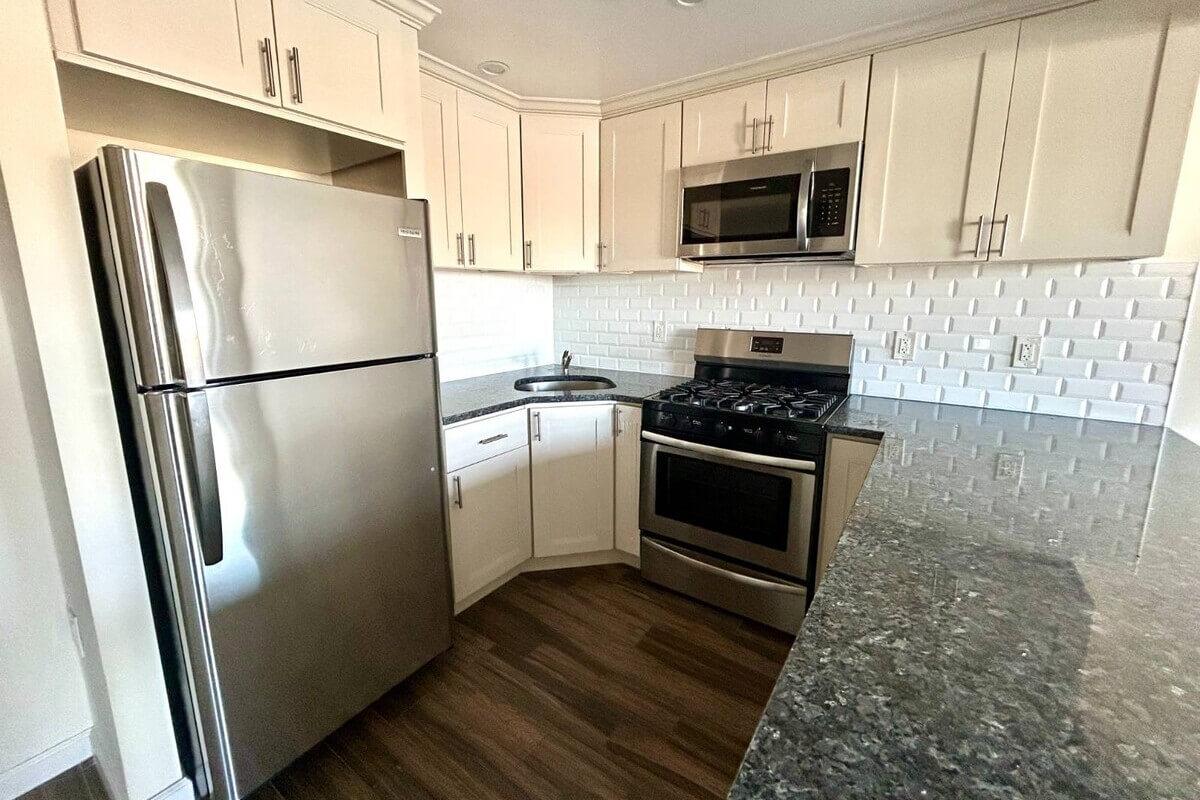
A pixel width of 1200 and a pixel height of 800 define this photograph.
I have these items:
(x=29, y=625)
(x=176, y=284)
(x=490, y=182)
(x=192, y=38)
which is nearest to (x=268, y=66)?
(x=192, y=38)

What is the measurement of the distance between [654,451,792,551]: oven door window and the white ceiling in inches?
66.0

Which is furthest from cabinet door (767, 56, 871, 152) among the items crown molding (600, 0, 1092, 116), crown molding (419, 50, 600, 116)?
crown molding (419, 50, 600, 116)

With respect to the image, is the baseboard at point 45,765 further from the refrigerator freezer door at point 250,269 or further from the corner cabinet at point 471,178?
the corner cabinet at point 471,178

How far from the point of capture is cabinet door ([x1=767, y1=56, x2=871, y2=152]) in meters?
2.03

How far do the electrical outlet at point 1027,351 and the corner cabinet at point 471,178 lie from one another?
2219 millimetres

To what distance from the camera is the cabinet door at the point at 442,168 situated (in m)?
2.18

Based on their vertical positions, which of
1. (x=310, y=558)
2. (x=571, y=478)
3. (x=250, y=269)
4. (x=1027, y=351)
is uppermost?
(x=250, y=269)

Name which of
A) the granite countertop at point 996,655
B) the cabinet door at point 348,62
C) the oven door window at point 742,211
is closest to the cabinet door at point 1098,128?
the oven door window at point 742,211

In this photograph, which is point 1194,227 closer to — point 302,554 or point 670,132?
point 670,132

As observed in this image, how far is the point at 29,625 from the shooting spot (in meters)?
1.45

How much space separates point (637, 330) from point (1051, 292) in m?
1.83

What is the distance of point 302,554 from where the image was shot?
143cm

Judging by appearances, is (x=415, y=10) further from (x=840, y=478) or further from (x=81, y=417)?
(x=840, y=478)

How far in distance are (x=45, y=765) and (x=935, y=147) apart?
139 inches
